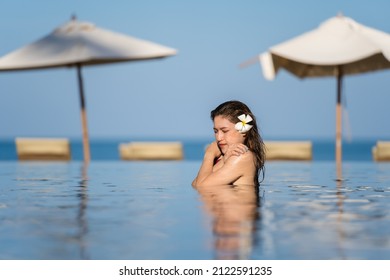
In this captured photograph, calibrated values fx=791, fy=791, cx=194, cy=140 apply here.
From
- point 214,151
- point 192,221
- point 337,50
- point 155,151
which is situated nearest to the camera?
point 192,221

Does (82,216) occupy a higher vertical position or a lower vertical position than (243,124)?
lower

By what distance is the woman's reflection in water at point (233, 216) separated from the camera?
4156 millimetres

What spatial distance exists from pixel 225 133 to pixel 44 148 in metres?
10.1

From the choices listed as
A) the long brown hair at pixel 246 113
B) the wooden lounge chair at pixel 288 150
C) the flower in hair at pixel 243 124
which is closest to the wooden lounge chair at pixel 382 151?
the wooden lounge chair at pixel 288 150

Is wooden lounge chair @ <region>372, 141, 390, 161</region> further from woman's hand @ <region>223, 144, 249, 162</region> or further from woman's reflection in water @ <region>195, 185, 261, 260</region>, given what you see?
woman's hand @ <region>223, 144, 249, 162</region>

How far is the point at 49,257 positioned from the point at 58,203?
3.17 m

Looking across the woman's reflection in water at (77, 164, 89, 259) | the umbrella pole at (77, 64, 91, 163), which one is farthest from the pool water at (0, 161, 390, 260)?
the umbrella pole at (77, 64, 91, 163)

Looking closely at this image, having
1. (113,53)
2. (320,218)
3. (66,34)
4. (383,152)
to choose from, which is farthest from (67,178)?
(383,152)

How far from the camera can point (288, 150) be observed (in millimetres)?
16844

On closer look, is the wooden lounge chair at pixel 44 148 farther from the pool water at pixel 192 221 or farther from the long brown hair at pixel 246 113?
the long brown hair at pixel 246 113

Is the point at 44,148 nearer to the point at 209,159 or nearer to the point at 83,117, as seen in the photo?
the point at 83,117

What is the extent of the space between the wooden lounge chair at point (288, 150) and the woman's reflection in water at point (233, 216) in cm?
858

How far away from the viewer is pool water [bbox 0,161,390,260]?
13.6 ft

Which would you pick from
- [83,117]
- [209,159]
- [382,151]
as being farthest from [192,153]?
[209,159]
